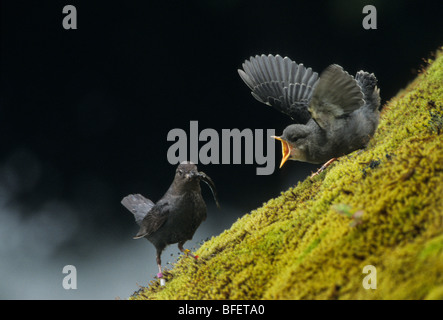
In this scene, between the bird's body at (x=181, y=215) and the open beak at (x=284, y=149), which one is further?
the open beak at (x=284, y=149)

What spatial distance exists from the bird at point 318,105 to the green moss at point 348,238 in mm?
302

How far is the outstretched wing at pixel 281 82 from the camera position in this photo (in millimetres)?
6379

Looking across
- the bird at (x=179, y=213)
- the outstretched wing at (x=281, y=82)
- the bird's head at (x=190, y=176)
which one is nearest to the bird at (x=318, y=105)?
the outstretched wing at (x=281, y=82)

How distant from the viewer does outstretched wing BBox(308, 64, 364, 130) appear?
16.6 feet

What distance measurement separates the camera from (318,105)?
5.46 metres

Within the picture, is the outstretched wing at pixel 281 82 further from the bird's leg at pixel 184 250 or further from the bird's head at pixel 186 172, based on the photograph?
the bird's leg at pixel 184 250

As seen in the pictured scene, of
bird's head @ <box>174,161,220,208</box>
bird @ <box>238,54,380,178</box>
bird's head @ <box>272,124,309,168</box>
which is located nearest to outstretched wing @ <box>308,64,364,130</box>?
bird @ <box>238,54,380,178</box>

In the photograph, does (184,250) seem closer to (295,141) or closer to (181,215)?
(181,215)

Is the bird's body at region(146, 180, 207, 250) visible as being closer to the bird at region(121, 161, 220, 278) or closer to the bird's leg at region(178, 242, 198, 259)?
the bird at region(121, 161, 220, 278)

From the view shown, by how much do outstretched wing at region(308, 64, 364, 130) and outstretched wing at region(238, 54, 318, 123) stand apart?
72 cm

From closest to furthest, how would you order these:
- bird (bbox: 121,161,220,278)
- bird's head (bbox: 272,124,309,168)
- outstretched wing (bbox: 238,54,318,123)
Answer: bird (bbox: 121,161,220,278) < bird's head (bbox: 272,124,309,168) < outstretched wing (bbox: 238,54,318,123)

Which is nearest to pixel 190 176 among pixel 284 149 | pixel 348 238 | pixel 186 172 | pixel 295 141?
pixel 186 172

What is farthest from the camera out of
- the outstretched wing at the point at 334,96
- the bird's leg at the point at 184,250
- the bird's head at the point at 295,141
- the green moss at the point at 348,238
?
the bird's head at the point at 295,141
